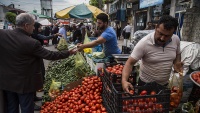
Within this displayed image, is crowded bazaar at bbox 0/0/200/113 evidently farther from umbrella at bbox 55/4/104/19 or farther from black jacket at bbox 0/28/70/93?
umbrella at bbox 55/4/104/19

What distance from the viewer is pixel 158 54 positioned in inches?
101

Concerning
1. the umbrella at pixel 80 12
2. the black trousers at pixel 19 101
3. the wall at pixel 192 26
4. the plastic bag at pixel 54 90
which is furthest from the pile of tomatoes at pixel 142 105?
the umbrella at pixel 80 12

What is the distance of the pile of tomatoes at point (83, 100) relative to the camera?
3113 mm

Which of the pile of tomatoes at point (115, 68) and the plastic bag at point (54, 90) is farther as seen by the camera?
the plastic bag at point (54, 90)

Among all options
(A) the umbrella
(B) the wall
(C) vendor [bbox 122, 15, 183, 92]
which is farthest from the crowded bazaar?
(A) the umbrella

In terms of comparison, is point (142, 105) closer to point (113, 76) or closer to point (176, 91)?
point (113, 76)

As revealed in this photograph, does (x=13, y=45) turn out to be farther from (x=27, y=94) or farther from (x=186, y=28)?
(x=186, y=28)

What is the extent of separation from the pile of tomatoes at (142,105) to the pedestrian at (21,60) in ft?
5.40

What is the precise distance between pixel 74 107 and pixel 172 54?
1938 mm

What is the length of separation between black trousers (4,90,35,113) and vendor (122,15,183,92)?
5.90 feet

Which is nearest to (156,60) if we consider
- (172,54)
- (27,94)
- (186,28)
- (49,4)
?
(172,54)

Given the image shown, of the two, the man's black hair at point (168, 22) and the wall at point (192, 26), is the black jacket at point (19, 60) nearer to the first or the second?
the man's black hair at point (168, 22)

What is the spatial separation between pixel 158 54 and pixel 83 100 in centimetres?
168

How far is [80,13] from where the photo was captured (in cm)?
934
